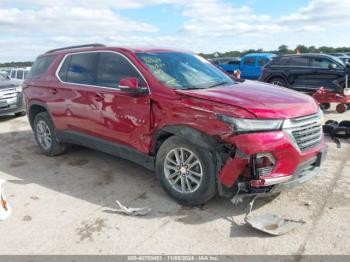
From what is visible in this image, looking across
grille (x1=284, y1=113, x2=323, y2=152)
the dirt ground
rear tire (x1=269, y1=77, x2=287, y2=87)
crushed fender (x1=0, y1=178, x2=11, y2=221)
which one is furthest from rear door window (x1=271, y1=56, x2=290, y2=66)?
crushed fender (x1=0, y1=178, x2=11, y2=221)

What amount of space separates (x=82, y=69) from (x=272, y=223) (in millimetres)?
3506

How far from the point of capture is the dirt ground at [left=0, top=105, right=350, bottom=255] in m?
3.20

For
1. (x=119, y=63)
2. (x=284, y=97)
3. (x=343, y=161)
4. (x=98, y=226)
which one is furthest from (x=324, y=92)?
(x=98, y=226)

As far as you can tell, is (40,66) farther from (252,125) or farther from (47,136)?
(252,125)

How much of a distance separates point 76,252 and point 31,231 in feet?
2.36

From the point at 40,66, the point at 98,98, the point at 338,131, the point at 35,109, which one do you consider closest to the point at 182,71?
the point at 98,98

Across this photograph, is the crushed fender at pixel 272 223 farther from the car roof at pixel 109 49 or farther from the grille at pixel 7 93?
the grille at pixel 7 93

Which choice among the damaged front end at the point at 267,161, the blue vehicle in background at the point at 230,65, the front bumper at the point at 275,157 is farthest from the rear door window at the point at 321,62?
the blue vehicle in background at the point at 230,65

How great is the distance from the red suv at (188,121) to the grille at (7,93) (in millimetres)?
5177

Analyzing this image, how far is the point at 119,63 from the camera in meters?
4.56

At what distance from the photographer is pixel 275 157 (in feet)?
11.1

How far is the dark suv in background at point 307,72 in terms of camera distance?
11337 mm

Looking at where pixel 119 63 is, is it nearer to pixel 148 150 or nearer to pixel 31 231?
pixel 148 150

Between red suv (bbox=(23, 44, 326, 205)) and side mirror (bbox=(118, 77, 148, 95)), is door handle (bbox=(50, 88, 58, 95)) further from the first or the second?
side mirror (bbox=(118, 77, 148, 95))
